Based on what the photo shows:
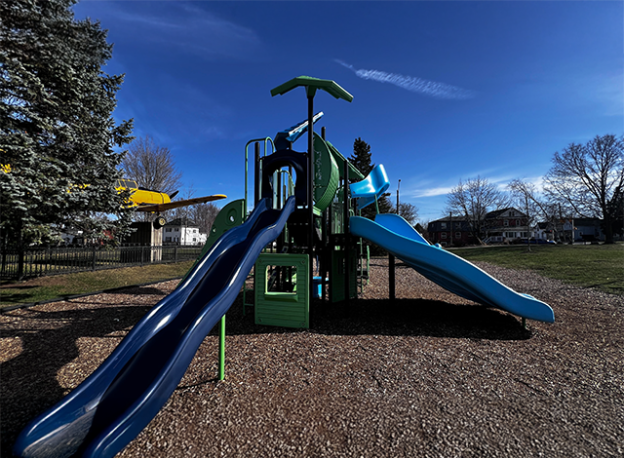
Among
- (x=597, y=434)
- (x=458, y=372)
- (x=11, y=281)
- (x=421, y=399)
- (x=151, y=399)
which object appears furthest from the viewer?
(x=11, y=281)

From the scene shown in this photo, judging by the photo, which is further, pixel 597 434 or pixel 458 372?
pixel 458 372

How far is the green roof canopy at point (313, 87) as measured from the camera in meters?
6.11

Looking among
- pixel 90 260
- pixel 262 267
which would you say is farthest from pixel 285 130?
pixel 90 260

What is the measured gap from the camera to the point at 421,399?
318cm

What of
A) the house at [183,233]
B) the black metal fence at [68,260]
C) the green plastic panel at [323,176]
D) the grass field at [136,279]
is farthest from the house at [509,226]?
the green plastic panel at [323,176]

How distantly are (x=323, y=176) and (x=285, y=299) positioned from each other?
Result: 2876 millimetres

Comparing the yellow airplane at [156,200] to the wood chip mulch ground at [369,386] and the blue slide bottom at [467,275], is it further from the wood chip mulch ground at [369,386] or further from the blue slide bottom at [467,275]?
the blue slide bottom at [467,275]

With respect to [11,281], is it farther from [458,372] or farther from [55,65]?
[458,372]

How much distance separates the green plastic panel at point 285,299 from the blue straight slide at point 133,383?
6.72 feet

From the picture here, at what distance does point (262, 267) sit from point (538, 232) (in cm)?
8055

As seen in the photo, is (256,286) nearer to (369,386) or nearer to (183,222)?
(369,386)

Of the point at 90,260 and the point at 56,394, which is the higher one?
the point at 90,260

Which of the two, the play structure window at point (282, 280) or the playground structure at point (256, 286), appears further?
the play structure window at point (282, 280)

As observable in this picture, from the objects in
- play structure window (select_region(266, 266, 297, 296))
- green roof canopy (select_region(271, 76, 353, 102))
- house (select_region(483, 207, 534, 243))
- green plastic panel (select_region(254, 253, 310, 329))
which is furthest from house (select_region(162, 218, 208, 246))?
house (select_region(483, 207, 534, 243))
